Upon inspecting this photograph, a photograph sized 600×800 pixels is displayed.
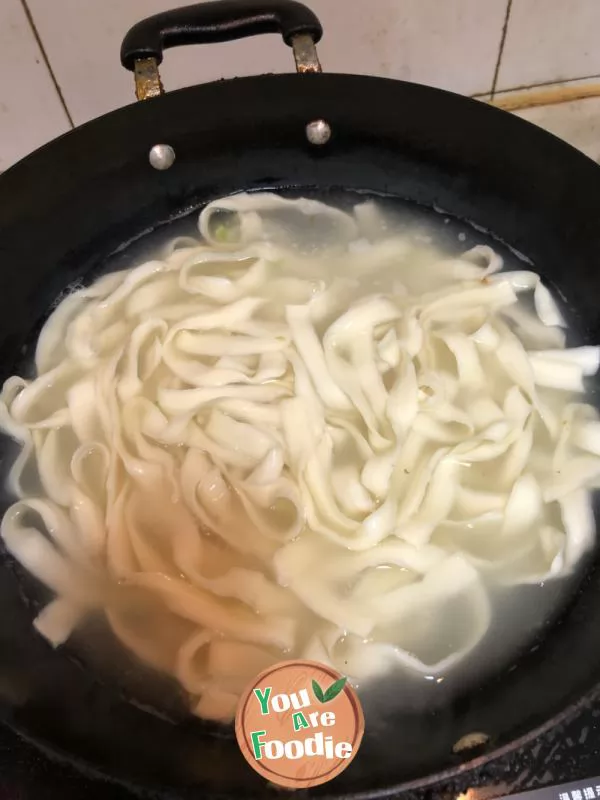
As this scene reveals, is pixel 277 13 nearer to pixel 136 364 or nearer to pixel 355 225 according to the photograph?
pixel 355 225

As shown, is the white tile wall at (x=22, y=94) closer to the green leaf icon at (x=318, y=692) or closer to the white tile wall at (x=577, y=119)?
the white tile wall at (x=577, y=119)

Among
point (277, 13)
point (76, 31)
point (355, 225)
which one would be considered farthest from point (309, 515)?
point (76, 31)

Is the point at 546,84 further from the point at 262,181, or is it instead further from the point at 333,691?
the point at 333,691

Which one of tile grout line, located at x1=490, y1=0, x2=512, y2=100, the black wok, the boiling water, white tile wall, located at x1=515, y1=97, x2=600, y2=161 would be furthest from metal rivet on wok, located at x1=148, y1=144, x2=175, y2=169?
white tile wall, located at x1=515, y1=97, x2=600, y2=161

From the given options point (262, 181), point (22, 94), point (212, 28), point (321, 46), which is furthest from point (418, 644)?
point (22, 94)

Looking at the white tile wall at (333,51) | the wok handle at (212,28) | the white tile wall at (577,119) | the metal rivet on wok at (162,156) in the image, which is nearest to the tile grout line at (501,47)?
the white tile wall at (333,51)

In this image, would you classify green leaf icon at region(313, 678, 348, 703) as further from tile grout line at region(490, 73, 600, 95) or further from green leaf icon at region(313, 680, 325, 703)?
tile grout line at region(490, 73, 600, 95)

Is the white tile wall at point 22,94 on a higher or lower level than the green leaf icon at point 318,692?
higher
